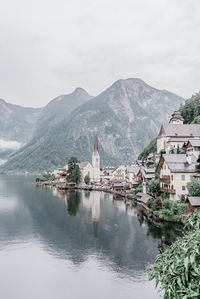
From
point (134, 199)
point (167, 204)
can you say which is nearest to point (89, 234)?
point (167, 204)

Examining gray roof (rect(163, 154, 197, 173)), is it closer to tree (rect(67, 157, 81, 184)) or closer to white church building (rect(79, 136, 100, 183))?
tree (rect(67, 157, 81, 184))

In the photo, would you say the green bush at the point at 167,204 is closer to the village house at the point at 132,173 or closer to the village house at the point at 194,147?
the village house at the point at 194,147

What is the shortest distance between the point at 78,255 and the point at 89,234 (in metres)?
9.75

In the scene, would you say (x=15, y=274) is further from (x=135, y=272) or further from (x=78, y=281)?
(x=135, y=272)

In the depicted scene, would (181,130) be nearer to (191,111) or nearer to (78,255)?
(191,111)

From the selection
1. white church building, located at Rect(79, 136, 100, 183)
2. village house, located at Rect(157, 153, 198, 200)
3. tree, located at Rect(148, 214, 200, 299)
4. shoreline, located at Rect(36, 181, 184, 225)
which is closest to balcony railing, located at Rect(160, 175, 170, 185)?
village house, located at Rect(157, 153, 198, 200)

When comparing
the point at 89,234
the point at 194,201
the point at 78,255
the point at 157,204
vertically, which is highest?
the point at 194,201

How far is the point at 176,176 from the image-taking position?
51562 millimetres

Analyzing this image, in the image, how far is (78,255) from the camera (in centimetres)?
3316

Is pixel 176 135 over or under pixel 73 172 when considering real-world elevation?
over

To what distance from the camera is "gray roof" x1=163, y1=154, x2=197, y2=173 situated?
51.8m

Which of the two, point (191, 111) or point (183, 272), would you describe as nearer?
point (183, 272)

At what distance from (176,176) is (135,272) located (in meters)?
27.5

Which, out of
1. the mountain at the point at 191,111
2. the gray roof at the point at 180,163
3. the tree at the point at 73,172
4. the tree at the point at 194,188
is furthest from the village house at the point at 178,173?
the tree at the point at 73,172
